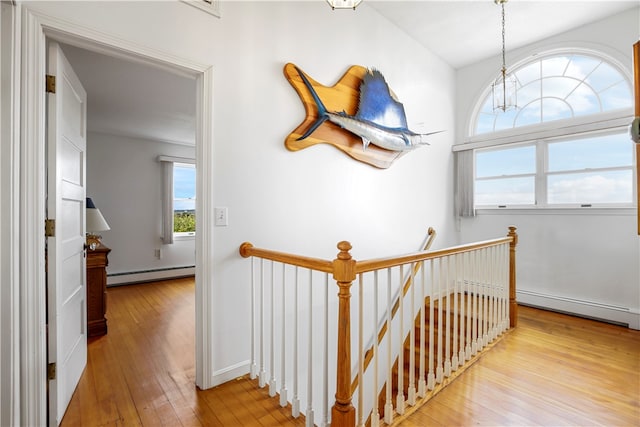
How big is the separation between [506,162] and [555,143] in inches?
20.6

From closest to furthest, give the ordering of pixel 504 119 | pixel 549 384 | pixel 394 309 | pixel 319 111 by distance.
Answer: pixel 549 384, pixel 319 111, pixel 394 309, pixel 504 119

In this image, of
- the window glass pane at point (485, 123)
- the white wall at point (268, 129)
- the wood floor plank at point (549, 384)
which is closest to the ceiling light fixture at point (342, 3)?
the white wall at point (268, 129)

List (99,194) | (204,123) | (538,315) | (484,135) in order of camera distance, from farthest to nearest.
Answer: (99,194) < (484,135) < (538,315) < (204,123)

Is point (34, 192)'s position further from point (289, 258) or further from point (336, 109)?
point (336, 109)

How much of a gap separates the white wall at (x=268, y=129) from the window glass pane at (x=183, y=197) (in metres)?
3.74

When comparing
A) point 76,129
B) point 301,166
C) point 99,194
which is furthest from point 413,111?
point 99,194

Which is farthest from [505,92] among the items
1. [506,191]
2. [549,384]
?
[549,384]

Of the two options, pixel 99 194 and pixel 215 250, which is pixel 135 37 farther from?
pixel 99 194

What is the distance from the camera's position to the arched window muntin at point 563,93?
3052 mm

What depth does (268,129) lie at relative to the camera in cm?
212

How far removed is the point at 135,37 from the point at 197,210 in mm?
975

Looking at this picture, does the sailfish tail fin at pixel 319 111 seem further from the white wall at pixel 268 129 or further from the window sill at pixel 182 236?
the window sill at pixel 182 236

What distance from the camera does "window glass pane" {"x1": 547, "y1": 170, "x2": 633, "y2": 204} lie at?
9.91 ft

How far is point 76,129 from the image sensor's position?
1.96 m
